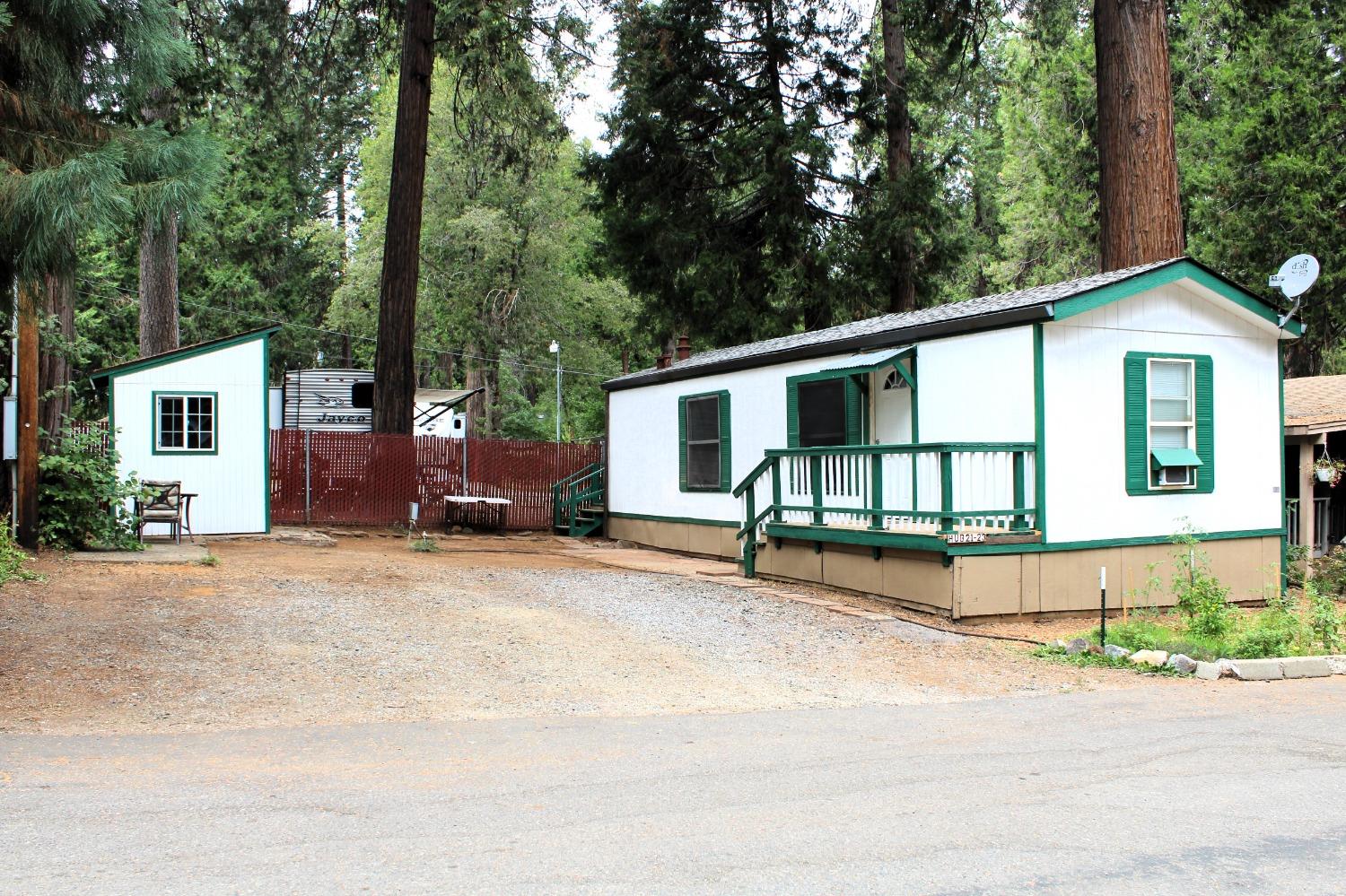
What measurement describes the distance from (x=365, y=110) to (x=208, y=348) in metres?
25.4

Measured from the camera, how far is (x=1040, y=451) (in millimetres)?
11492

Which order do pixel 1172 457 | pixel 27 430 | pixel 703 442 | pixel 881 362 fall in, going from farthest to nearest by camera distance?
pixel 703 442 < pixel 881 362 < pixel 27 430 < pixel 1172 457

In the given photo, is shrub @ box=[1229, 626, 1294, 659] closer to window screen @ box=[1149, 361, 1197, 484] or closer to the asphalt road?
the asphalt road

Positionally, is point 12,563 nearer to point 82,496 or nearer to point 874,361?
point 82,496

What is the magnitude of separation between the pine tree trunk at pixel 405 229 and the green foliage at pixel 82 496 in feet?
24.2

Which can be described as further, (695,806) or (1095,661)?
(1095,661)

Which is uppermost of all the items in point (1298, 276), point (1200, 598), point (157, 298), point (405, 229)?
point (405, 229)

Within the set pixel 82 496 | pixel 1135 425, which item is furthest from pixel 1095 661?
pixel 82 496

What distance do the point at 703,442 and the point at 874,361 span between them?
5102mm

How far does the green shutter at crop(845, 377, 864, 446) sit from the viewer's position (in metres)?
14.3

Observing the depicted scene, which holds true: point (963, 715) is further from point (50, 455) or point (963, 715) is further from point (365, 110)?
point (365, 110)

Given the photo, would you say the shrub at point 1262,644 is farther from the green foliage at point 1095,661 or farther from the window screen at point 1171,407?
the window screen at point 1171,407

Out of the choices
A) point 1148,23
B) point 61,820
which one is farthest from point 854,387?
point 61,820

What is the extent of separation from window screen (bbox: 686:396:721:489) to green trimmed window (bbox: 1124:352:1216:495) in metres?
6.72
